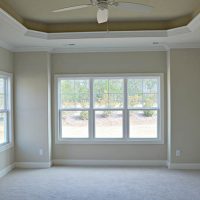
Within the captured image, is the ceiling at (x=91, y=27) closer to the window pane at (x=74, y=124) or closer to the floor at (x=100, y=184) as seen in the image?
the window pane at (x=74, y=124)

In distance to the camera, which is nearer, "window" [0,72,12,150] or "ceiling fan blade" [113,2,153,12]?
"ceiling fan blade" [113,2,153,12]

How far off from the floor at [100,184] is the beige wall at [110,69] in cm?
41

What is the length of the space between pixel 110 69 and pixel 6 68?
2.20m

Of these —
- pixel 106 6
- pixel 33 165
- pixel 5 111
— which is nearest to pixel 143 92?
pixel 33 165

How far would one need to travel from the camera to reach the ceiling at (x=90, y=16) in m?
4.22

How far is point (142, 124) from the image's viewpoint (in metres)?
6.50

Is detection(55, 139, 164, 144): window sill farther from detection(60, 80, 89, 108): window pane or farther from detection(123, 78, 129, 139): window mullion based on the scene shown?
detection(60, 80, 89, 108): window pane

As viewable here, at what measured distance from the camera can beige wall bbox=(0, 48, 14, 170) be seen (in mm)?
5685

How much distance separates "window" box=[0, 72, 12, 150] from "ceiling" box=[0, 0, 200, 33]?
Answer: 1486 millimetres

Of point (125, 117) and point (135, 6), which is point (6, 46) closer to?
point (125, 117)

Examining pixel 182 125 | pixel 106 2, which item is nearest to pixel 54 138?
pixel 182 125

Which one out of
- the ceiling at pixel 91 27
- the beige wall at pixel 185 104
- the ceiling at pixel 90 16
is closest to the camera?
the ceiling at pixel 90 16

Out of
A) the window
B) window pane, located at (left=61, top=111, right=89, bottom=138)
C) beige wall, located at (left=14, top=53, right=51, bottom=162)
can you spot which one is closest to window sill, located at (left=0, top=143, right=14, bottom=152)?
the window

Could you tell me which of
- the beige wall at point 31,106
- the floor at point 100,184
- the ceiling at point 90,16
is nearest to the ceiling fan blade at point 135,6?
the ceiling at point 90,16
